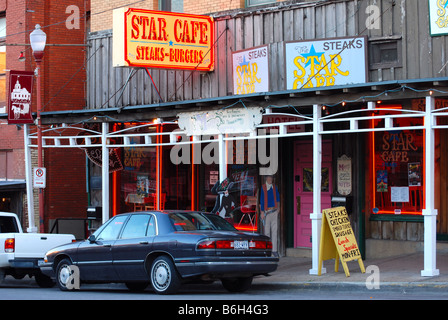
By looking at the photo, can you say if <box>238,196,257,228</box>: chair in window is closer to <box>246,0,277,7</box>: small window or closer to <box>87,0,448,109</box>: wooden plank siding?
<box>87,0,448,109</box>: wooden plank siding

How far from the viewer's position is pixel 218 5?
1942 cm

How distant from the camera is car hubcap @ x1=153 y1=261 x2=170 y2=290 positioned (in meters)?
12.7

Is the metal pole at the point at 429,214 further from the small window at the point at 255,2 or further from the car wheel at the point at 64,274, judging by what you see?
the car wheel at the point at 64,274

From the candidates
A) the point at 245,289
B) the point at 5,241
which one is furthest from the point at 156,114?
the point at 245,289

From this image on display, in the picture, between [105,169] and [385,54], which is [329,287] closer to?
[385,54]

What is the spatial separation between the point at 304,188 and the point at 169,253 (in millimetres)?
6848

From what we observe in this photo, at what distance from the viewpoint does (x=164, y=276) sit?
12.8 meters

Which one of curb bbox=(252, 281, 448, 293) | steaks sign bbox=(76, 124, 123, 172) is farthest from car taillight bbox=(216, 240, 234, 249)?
steaks sign bbox=(76, 124, 123, 172)

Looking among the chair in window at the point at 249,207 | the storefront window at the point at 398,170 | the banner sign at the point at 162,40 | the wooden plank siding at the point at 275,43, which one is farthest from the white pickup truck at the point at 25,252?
the storefront window at the point at 398,170

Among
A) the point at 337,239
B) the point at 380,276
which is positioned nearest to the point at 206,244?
the point at 337,239

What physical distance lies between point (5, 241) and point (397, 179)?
27.3 ft

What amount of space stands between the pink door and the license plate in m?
6.05

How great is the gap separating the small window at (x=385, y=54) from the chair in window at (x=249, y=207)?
16.3 feet

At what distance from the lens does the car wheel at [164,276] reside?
1263cm
